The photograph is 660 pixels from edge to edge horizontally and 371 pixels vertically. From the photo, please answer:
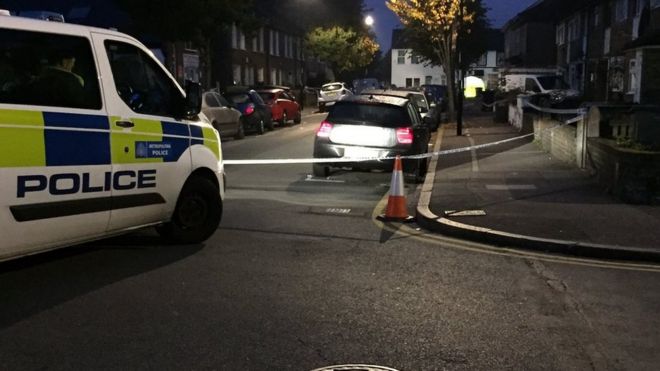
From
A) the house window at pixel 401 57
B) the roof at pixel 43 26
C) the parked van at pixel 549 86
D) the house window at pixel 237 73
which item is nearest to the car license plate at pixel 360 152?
the roof at pixel 43 26

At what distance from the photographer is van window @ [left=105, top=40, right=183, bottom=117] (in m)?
6.14

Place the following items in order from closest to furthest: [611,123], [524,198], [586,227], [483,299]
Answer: [483,299]
[586,227]
[524,198]
[611,123]

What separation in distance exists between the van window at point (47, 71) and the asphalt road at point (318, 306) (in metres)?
1.48

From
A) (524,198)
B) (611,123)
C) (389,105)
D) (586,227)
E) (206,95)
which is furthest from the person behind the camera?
(206,95)

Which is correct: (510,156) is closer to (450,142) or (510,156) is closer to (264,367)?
(450,142)

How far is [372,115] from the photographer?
39.7ft

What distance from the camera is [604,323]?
4.94 m

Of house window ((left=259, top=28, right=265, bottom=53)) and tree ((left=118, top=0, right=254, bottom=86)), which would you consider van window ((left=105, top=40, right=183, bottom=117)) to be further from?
house window ((left=259, top=28, right=265, bottom=53))

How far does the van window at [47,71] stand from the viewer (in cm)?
523

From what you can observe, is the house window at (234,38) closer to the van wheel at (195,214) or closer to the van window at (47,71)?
the van wheel at (195,214)

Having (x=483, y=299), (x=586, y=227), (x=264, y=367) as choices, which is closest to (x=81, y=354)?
(x=264, y=367)

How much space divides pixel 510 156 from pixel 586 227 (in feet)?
24.2

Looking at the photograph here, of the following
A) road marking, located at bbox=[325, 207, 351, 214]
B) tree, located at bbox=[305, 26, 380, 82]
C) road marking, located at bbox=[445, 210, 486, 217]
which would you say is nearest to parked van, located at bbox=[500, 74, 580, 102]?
road marking, located at bbox=[325, 207, 351, 214]

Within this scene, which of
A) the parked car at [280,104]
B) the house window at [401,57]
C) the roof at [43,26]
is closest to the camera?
Answer: the roof at [43,26]
